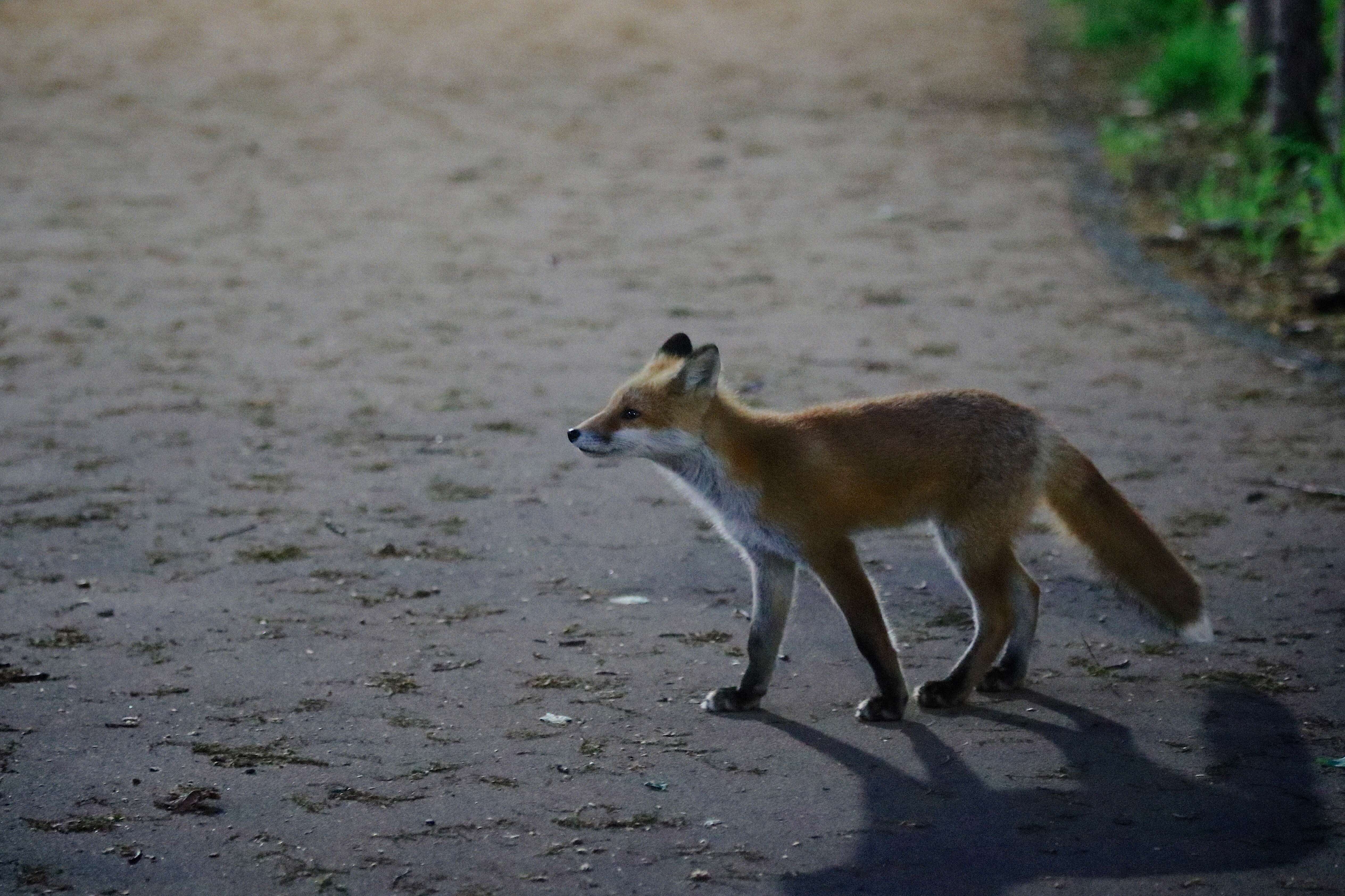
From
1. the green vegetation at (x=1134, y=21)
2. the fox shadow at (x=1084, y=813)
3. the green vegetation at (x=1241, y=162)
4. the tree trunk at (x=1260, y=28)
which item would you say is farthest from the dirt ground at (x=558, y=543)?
the green vegetation at (x=1134, y=21)

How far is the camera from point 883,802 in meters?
4.57

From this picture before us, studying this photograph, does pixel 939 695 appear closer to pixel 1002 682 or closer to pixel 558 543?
pixel 1002 682

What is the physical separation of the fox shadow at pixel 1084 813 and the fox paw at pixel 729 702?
4.9 inches

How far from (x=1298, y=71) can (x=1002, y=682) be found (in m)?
8.85

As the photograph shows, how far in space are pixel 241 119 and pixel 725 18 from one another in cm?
910

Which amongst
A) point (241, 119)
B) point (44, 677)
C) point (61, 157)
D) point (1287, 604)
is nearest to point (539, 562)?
point (44, 677)

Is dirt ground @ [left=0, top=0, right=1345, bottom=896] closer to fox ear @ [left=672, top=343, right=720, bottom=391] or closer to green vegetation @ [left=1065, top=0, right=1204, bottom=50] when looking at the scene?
fox ear @ [left=672, top=343, right=720, bottom=391]

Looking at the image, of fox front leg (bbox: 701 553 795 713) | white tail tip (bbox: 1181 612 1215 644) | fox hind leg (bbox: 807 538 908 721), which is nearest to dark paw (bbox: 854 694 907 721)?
fox hind leg (bbox: 807 538 908 721)

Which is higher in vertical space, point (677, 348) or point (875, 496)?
point (677, 348)

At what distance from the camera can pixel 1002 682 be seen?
213 inches

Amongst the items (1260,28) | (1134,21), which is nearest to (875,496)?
(1260,28)

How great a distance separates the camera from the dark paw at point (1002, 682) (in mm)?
5398

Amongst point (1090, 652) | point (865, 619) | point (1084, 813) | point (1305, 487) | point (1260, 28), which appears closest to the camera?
point (1084, 813)

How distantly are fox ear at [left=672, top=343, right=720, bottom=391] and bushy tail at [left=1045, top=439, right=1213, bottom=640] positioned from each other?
1193 mm
